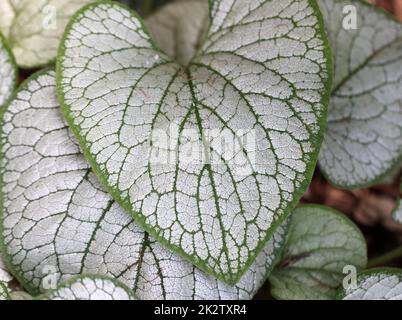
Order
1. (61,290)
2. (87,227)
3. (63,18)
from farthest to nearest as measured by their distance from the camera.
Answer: (63,18)
(87,227)
(61,290)

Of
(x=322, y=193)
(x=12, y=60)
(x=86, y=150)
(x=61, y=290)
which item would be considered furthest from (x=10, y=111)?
(x=322, y=193)

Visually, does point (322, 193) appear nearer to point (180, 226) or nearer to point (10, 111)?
point (180, 226)

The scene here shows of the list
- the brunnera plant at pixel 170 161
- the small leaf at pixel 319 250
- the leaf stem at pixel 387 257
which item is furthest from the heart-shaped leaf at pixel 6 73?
the leaf stem at pixel 387 257

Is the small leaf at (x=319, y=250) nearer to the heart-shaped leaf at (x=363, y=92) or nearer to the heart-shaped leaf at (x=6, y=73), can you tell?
the heart-shaped leaf at (x=363, y=92)

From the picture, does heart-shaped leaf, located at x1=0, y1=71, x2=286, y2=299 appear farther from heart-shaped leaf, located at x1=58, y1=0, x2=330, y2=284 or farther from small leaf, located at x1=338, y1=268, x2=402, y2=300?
small leaf, located at x1=338, y1=268, x2=402, y2=300

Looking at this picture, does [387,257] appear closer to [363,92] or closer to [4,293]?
[363,92]

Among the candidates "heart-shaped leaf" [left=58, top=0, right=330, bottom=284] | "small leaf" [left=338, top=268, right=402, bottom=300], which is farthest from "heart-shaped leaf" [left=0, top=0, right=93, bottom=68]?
"small leaf" [left=338, top=268, right=402, bottom=300]

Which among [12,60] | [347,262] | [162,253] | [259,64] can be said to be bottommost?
[347,262]
